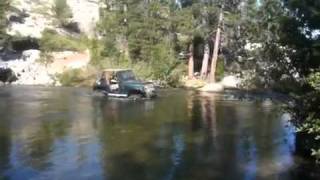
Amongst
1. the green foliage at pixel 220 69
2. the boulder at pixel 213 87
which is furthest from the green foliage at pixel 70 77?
the boulder at pixel 213 87

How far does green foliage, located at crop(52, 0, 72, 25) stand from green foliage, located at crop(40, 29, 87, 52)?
4.86 m

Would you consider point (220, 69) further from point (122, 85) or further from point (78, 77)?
point (122, 85)

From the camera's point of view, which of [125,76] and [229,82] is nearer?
[125,76]

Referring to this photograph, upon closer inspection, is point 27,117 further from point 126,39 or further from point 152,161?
point 126,39

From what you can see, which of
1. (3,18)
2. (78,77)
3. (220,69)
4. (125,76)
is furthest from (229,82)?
(3,18)

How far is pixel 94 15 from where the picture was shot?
8625 cm

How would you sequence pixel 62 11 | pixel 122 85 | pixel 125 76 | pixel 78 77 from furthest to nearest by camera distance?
pixel 62 11 < pixel 78 77 < pixel 125 76 < pixel 122 85

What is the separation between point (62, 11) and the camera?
8156cm

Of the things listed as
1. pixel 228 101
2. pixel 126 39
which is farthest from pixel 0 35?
pixel 228 101

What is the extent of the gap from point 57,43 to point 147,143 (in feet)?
171

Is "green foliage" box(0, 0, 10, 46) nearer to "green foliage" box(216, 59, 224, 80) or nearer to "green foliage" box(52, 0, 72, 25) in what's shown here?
"green foliage" box(52, 0, 72, 25)

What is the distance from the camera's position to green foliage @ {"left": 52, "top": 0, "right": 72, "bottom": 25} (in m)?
80.3

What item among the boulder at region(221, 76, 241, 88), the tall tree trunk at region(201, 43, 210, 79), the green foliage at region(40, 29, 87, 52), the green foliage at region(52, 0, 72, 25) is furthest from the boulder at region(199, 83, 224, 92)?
the green foliage at region(52, 0, 72, 25)

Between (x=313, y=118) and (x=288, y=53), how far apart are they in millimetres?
2859
